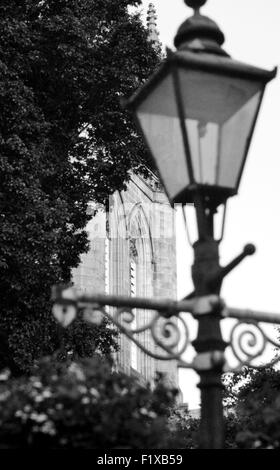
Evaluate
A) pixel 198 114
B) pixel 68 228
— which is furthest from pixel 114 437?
pixel 68 228

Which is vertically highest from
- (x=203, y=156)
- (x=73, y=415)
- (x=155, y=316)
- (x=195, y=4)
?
(x=195, y=4)

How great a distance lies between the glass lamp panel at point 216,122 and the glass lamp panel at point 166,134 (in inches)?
3.1

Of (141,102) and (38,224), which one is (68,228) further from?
(141,102)

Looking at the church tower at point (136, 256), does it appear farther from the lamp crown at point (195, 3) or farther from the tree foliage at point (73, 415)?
the tree foliage at point (73, 415)

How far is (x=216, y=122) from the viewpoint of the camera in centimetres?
547

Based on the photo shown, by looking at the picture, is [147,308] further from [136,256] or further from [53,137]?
[136,256]

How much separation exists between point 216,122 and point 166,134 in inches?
11.3

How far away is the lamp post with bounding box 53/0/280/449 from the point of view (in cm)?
508

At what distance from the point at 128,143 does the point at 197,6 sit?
15276mm

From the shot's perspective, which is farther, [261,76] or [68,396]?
[261,76]

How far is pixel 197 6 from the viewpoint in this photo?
5996 mm

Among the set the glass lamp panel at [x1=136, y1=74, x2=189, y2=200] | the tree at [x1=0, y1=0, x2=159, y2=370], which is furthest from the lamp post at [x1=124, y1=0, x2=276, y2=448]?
the tree at [x1=0, y1=0, x2=159, y2=370]

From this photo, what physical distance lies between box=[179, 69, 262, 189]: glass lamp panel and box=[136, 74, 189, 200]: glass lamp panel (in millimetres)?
79

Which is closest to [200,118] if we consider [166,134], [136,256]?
[166,134]
